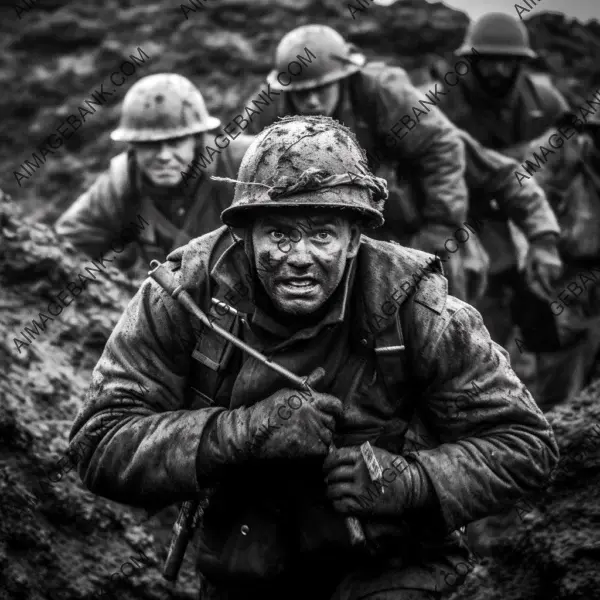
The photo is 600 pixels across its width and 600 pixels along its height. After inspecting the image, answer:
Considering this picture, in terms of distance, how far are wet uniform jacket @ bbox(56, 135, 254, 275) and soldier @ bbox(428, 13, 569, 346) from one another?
2.49 meters

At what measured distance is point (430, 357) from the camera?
5.88 meters

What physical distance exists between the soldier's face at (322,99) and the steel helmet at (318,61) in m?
0.04

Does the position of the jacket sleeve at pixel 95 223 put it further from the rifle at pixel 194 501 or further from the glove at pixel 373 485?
the glove at pixel 373 485

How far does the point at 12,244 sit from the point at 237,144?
7.13ft

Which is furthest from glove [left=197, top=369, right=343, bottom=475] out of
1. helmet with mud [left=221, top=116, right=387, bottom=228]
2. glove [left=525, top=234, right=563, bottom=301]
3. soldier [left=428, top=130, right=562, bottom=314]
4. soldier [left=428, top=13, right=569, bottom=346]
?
soldier [left=428, top=13, right=569, bottom=346]

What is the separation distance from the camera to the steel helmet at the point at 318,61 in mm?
11039

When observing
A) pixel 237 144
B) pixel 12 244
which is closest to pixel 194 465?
pixel 12 244

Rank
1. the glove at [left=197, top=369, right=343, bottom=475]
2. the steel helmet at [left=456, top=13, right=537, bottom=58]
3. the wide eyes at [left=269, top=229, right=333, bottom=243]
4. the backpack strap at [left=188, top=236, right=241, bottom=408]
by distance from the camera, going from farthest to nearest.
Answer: the steel helmet at [left=456, top=13, right=537, bottom=58], the backpack strap at [left=188, top=236, right=241, bottom=408], the wide eyes at [left=269, top=229, right=333, bottom=243], the glove at [left=197, top=369, right=343, bottom=475]

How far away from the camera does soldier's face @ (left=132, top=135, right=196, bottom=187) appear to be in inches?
428

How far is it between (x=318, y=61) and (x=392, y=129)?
713 mm

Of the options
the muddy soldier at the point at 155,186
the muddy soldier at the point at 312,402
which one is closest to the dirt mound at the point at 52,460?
the muddy soldier at the point at 312,402

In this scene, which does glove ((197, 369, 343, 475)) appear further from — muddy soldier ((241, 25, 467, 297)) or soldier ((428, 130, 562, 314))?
soldier ((428, 130, 562, 314))

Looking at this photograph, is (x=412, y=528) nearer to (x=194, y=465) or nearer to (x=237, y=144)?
(x=194, y=465)

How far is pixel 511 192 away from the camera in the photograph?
12133 millimetres
